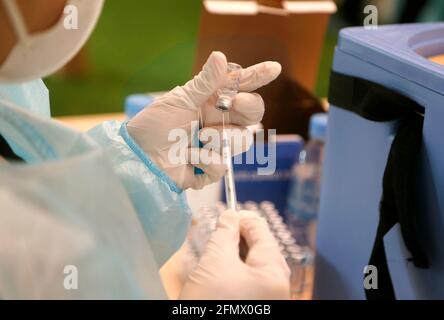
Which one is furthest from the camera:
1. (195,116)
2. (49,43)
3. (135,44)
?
(135,44)

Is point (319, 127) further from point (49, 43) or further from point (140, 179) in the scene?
point (49, 43)

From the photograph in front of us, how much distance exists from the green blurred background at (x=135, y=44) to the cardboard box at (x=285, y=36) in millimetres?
1446

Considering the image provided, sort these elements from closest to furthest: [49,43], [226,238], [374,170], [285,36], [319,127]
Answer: [49,43], [226,238], [374,170], [319,127], [285,36]

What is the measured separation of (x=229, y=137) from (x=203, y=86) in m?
0.09

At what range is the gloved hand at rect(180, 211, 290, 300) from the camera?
0.64 metres

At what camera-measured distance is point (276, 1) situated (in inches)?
55.8

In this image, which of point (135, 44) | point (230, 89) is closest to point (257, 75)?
point (230, 89)

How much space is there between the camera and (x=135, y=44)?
12.6ft

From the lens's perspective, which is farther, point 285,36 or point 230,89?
point 285,36

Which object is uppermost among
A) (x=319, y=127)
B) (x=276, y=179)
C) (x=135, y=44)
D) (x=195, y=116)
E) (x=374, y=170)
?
(x=195, y=116)

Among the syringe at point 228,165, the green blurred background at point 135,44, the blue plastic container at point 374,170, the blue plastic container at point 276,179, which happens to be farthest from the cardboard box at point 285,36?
the green blurred background at point 135,44

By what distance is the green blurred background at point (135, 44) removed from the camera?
333cm
